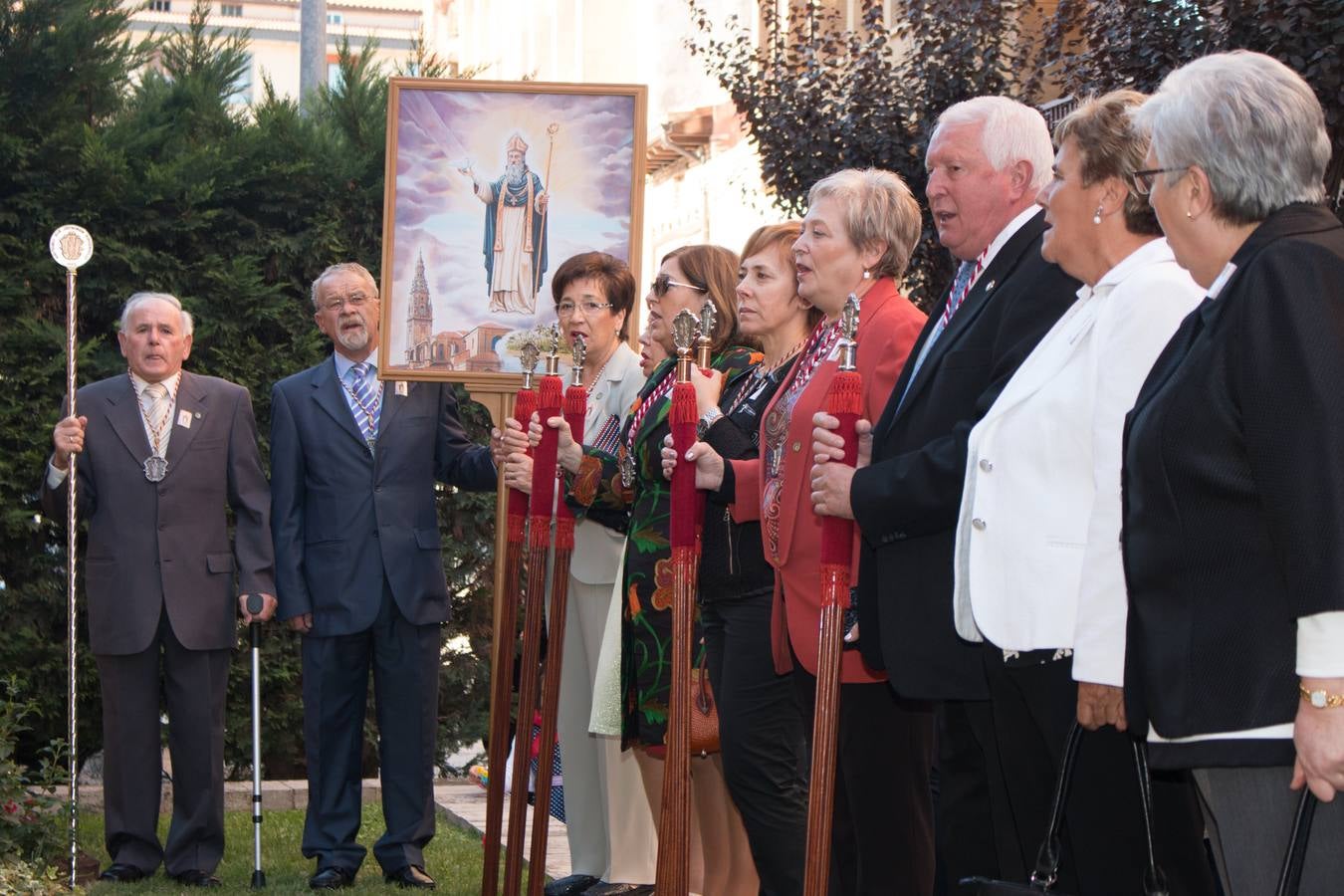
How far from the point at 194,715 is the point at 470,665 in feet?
8.58

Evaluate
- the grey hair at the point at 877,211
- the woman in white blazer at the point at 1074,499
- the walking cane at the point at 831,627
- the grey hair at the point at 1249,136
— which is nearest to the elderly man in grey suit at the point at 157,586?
the grey hair at the point at 877,211

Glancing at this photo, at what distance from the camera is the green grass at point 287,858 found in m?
7.08

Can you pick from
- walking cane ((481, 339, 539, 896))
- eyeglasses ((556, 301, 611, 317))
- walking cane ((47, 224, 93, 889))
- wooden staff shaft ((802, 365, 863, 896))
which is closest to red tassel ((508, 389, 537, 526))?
walking cane ((481, 339, 539, 896))

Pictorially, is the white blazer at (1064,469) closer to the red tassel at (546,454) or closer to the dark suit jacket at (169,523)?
the red tassel at (546,454)

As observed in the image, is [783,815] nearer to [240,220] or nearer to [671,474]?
[671,474]

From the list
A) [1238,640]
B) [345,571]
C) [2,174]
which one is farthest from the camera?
[2,174]

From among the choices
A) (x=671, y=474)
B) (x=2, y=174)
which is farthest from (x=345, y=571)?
(x=2, y=174)

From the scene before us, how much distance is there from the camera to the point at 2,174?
30.8 feet

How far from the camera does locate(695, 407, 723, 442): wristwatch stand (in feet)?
18.2

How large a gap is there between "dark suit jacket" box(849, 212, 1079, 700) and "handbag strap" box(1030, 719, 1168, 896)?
602 millimetres

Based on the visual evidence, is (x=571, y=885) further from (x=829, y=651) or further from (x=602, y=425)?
(x=829, y=651)

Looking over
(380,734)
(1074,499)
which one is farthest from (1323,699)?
(380,734)

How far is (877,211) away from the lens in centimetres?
493

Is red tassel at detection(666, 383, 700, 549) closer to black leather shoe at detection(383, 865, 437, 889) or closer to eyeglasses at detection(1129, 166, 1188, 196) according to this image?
eyeglasses at detection(1129, 166, 1188, 196)
